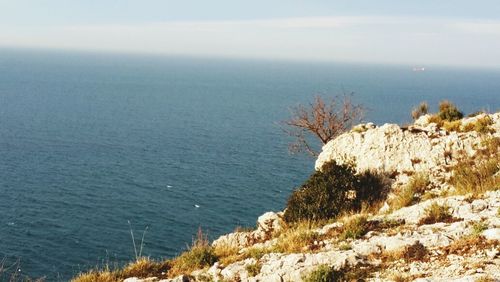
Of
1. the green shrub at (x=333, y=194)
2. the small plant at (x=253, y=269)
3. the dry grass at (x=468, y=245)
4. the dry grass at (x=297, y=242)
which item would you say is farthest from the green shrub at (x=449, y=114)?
the small plant at (x=253, y=269)

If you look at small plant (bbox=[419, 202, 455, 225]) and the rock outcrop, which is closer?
small plant (bbox=[419, 202, 455, 225])

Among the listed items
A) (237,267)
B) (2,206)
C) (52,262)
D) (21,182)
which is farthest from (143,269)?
(21,182)

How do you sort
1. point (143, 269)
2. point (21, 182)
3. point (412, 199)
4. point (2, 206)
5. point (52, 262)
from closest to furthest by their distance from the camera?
point (143, 269) → point (412, 199) → point (52, 262) → point (2, 206) → point (21, 182)

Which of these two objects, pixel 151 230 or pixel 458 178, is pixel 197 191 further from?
pixel 458 178

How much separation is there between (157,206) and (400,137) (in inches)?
1857

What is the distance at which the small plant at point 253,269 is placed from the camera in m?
12.2

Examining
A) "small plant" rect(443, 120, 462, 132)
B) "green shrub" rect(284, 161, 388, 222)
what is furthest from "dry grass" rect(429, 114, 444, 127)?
"green shrub" rect(284, 161, 388, 222)

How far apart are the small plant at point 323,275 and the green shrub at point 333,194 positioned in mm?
7244

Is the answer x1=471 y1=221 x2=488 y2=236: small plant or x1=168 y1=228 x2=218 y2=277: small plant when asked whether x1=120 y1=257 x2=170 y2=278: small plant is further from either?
x1=471 y1=221 x2=488 y2=236: small plant

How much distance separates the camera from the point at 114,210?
61.3 metres

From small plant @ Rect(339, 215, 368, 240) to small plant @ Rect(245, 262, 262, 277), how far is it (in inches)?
115

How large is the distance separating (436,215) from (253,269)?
6.19 meters

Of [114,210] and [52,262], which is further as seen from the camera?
[114,210]

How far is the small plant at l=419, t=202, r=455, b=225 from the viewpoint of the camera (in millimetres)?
13630
